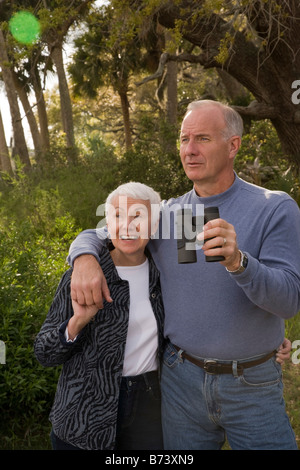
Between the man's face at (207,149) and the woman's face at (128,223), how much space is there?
0.30 meters

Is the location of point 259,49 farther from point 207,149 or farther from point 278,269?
point 278,269

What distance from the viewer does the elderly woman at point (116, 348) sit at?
221 centimetres

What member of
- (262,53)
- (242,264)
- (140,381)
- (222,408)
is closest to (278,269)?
(242,264)

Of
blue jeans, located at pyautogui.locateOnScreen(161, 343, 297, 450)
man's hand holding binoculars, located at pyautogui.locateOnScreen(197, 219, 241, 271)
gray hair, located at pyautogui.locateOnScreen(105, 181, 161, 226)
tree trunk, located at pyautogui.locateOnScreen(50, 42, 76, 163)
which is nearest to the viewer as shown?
→ man's hand holding binoculars, located at pyautogui.locateOnScreen(197, 219, 241, 271)

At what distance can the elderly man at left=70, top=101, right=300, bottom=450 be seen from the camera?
211cm

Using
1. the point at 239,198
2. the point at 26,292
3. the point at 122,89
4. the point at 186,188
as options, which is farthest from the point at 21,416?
the point at 122,89

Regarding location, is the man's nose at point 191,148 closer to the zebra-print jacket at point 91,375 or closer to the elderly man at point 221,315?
the elderly man at point 221,315

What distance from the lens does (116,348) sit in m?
2.21

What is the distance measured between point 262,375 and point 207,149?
3.51 feet

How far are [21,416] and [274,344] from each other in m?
2.27

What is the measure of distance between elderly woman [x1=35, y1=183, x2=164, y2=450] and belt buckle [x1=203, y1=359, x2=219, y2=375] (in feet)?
0.80

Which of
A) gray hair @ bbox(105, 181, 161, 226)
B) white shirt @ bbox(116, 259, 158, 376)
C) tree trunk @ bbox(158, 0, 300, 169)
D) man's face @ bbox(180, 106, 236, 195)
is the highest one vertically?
tree trunk @ bbox(158, 0, 300, 169)

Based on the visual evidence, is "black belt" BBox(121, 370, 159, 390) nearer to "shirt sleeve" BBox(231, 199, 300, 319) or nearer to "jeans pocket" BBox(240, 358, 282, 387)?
"jeans pocket" BBox(240, 358, 282, 387)

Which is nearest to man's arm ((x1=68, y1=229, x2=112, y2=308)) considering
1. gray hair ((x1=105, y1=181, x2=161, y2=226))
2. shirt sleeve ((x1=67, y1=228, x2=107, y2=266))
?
shirt sleeve ((x1=67, y1=228, x2=107, y2=266))
